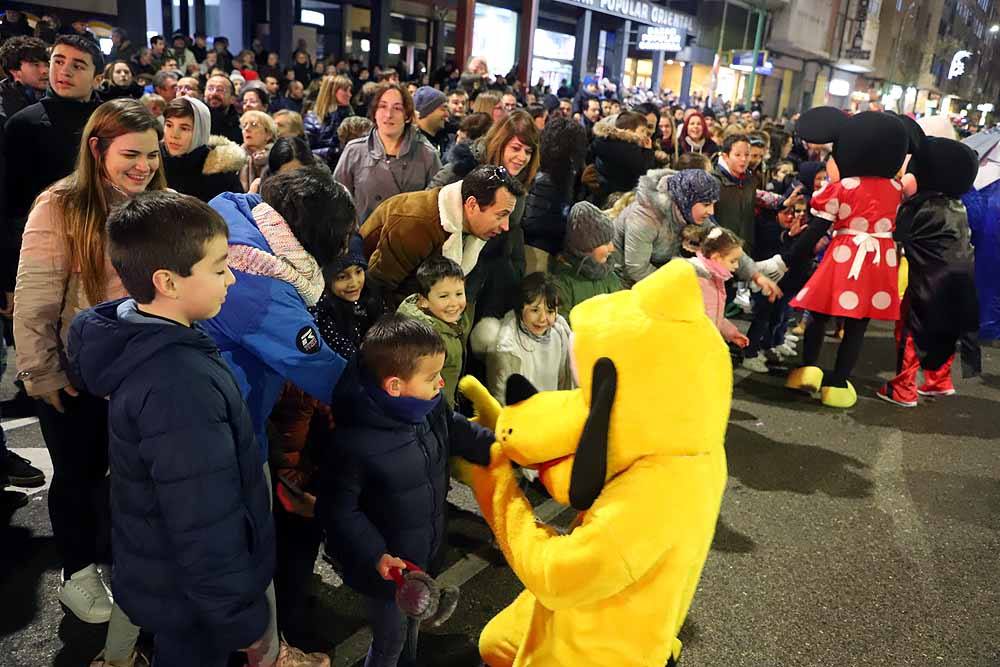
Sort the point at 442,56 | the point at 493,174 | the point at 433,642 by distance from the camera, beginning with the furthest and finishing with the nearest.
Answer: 1. the point at 442,56
2. the point at 493,174
3. the point at 433,642

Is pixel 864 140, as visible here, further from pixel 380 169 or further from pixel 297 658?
pixel 297 658

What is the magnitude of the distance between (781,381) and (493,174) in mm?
3845

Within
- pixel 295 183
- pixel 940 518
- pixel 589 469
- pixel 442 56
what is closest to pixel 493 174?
pixel 295 183

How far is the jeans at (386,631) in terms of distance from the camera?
226 cm

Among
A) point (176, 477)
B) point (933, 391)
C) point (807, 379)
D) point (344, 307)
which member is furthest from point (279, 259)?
point (933, 391)

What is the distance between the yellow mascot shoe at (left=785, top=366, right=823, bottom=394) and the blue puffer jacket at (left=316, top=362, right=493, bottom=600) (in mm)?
4114

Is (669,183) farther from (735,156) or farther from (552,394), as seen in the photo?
(552,394)

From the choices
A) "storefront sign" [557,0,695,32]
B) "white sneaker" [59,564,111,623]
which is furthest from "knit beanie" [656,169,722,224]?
"storefront sign" [557,0,695,32]

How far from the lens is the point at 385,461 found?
6.91 ft

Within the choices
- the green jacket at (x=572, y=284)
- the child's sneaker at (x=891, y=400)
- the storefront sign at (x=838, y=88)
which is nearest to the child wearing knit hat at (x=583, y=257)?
the green jacket at (x=572, y=284)

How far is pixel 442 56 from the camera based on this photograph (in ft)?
76.4

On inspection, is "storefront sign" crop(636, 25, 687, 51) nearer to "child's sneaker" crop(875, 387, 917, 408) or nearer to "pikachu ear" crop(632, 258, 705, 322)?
"child's sneaker" crop(875, 387, 917, 408)

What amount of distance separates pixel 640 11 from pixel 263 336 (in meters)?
30.8

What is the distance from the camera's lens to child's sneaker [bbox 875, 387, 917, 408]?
564 cm
